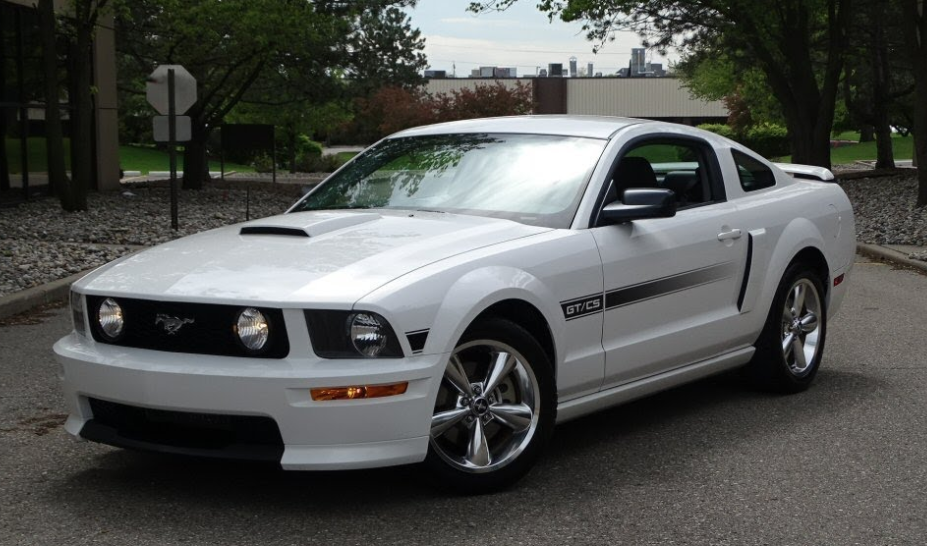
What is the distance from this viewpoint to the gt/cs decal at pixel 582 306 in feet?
18.8

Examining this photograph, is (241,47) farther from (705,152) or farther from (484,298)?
(484,298)

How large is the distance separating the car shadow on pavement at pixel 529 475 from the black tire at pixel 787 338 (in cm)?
18

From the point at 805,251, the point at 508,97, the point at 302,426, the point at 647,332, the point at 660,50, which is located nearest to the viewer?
the point at 302,426

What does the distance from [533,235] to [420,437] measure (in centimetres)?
118

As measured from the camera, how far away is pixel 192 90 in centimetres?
1989

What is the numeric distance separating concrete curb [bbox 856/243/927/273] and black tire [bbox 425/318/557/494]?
10.5 meters

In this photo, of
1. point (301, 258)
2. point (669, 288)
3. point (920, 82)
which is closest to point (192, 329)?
point (301, 258)

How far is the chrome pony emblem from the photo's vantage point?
5074 millimetres

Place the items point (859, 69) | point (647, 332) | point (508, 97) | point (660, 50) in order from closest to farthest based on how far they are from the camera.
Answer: point (647, 332) → point (660, 50) → point (859, 69) → point (508, 97)

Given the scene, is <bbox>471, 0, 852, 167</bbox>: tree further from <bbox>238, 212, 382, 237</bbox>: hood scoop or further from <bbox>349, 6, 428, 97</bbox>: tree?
<bbox>238, 212, 382, 237</bbox>: hood scoop

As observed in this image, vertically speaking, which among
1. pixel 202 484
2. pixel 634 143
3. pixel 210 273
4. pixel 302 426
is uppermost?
pixel 634 143

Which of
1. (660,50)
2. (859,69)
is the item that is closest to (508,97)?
(859,69)

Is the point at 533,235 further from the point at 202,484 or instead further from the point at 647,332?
the point at 202,484

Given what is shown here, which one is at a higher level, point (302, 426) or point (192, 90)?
point (192, 90)
